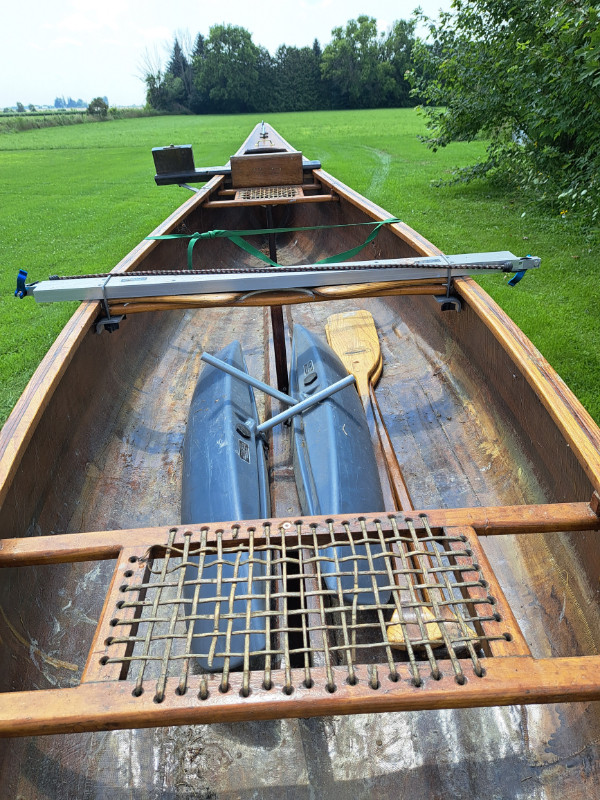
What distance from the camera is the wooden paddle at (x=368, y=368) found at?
88.7 inches

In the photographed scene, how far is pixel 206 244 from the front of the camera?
520 cm

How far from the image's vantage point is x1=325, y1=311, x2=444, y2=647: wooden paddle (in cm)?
225

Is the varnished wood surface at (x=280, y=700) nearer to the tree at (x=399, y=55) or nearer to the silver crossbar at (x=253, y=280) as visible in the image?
the silver crossbar at (x=253, y=280)

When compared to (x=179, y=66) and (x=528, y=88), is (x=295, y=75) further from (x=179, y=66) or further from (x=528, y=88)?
(x=528, y=88)

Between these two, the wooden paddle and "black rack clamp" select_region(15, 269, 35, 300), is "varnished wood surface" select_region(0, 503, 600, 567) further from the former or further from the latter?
"black rack clamp" select_region(15, 269, 35, 300)

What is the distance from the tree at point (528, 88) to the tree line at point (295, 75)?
41.9 meters

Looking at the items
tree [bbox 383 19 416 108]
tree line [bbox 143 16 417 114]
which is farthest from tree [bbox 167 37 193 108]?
tree [bbox 383 19 416 108]

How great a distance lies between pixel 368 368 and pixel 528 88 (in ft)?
15.3

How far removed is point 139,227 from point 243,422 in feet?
23.7

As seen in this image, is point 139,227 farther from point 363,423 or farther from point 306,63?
point 306,63

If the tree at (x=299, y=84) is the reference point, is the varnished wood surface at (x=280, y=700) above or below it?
below

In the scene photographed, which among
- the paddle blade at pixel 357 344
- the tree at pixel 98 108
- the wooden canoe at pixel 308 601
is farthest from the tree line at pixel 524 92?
the tree at pixel 98 108

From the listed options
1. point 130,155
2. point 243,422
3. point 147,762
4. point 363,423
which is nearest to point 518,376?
point 363,423

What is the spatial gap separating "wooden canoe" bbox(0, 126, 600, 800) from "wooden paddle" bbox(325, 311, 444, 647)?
16 cm
